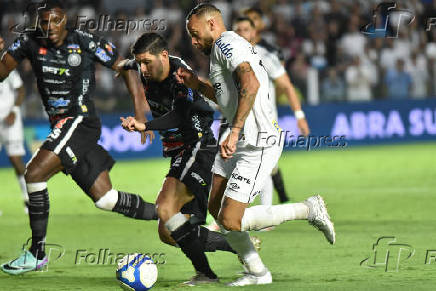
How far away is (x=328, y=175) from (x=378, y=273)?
846 cm

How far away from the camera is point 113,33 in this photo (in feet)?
66.1

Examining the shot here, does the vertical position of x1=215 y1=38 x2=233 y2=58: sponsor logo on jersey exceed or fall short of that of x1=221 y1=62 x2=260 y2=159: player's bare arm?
it exceeds it

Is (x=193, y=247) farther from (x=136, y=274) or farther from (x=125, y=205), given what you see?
(x=125, y=205)

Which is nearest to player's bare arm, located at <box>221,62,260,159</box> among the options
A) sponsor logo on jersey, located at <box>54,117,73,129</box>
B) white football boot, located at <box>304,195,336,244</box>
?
white football boot, located at <box>304,195,336,244</box>

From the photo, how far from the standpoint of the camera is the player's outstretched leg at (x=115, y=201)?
795cm

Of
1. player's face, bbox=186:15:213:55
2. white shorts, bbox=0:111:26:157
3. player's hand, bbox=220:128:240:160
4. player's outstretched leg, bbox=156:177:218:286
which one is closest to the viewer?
player's hand, bbox=220:128:240:160

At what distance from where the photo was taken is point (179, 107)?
22.9 ft

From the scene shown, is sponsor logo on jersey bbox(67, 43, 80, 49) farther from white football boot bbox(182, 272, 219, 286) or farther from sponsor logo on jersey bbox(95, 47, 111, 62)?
white football boot bbox(182, 272, 219, 286)

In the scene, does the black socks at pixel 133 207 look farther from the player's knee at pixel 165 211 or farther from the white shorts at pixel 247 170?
the white shorts at pixel 247 170

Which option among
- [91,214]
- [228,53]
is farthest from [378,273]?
[91,214]

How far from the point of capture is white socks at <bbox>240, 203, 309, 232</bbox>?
21.2ft

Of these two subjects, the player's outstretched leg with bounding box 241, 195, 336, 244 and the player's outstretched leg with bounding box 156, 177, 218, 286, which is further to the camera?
the player's outstretched leg with bounding box 156, 177, 218, 286

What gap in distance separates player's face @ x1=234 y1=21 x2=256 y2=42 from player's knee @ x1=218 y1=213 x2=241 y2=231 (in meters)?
3.81

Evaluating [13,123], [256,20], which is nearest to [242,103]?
[256,20]
